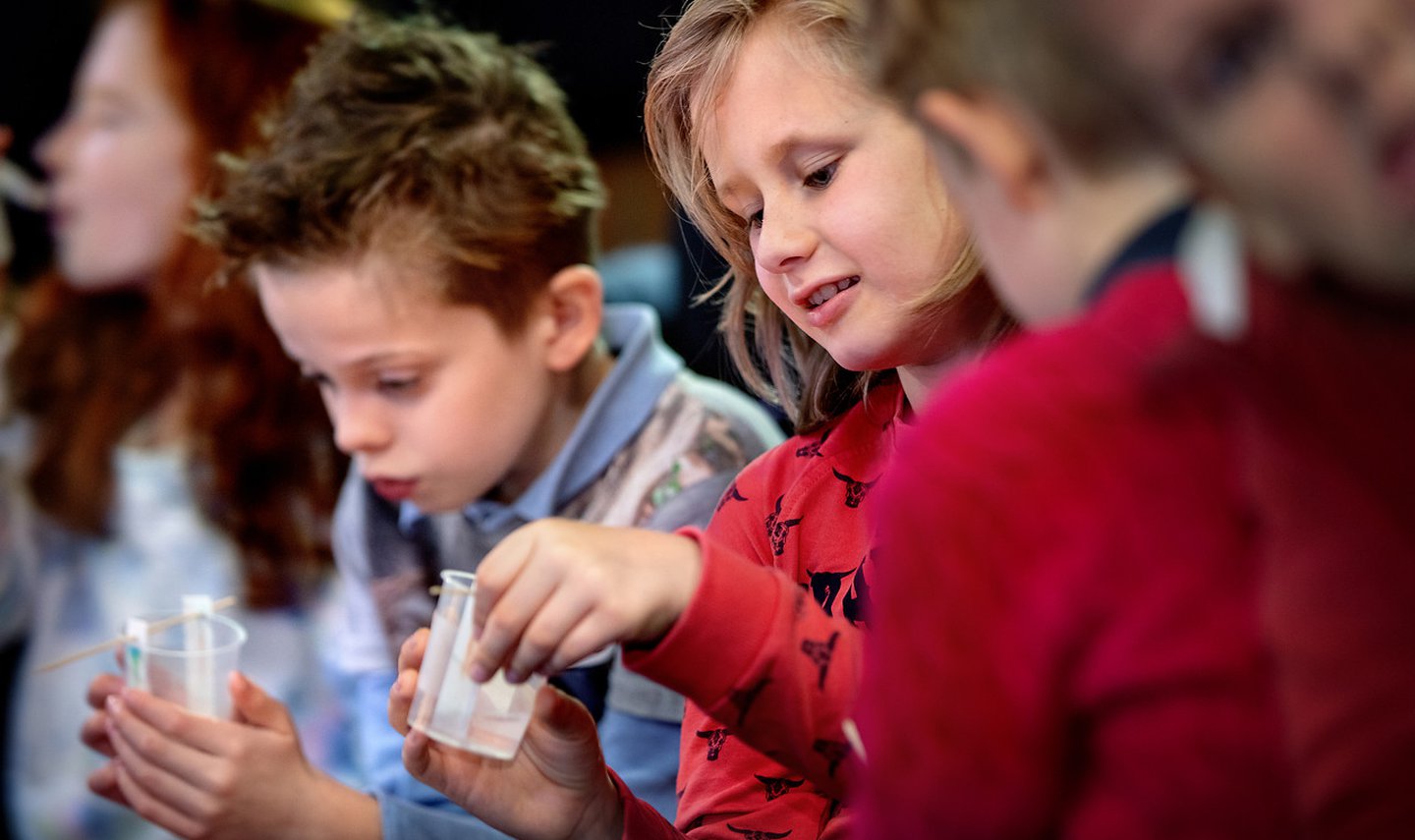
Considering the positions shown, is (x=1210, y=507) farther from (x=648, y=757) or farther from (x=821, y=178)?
(x=648, y=757)

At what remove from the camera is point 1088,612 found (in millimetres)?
524

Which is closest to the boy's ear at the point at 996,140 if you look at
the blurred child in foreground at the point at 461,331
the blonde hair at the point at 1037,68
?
the blonde hair at the point at 1037,68

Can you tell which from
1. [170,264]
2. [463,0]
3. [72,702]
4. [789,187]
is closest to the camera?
[789,187]

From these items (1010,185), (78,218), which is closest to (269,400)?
(78,218)

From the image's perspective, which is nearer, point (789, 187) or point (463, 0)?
point (789, 187)

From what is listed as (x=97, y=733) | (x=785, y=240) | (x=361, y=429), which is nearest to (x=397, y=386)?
(x=361, y=429)

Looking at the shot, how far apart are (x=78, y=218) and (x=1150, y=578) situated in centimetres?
203

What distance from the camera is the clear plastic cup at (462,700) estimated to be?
3.28 ft

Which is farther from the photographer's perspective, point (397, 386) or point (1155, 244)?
point (397, 386)

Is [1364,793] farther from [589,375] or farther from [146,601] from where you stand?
[146,601]

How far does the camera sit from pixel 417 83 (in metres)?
1.51

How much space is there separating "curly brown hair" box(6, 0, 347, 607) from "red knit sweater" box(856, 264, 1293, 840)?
5.00ft

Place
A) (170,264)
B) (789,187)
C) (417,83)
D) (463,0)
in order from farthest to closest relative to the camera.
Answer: (463,0)
(170,264)
(417,83)
(789,187)

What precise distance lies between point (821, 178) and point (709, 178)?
17 cm
